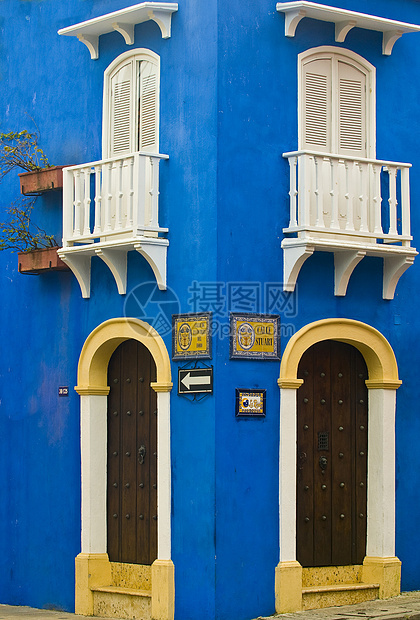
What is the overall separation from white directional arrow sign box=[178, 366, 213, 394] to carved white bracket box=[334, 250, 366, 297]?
190 centimetres

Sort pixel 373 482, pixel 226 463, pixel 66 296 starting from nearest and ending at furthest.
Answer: pixel 226 463 < pixel 373 482 < pixel 66 296

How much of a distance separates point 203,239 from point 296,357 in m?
1.71

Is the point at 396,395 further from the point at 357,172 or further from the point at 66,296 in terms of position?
the point at 66,296

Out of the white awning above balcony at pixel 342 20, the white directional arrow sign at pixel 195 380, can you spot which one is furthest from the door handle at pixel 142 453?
the white awning above balcony at pixel 342 20

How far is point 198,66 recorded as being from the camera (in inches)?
515

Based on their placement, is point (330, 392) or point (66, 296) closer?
point (330, 392)

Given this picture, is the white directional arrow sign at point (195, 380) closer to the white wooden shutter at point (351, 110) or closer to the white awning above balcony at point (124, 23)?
the white wooden shutter at point (351, 110)

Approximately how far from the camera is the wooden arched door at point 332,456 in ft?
44.1

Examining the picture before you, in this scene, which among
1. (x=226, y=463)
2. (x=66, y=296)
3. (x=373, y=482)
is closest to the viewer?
(x=226, y=463)

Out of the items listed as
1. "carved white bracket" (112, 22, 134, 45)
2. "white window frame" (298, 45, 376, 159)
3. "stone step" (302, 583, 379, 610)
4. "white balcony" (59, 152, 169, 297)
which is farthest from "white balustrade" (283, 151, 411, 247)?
"stone step" (302, 583, 379, 610)

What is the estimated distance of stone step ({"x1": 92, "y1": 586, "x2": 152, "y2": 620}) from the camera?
13.2 meters

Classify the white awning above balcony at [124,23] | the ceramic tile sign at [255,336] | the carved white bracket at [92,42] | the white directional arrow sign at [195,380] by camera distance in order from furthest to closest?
the carved white bracket at [92,42]
the white awning above balcony at [124,23]
the ceramic tile sign at [255,336]
the white directional arrow sign at [195,380]

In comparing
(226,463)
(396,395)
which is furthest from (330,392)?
(226,463)

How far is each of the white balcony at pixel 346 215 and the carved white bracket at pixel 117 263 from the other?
76.8 inches
